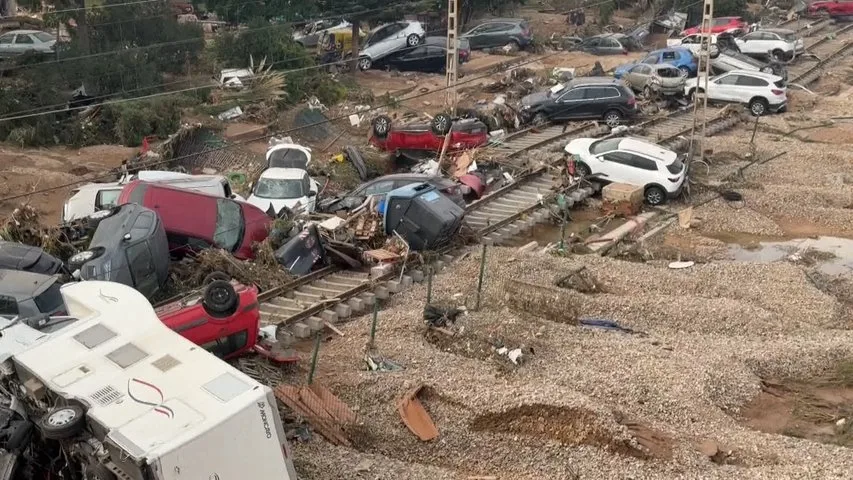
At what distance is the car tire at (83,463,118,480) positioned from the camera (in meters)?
8.16

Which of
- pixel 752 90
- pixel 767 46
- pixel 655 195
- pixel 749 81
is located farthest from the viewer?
pixel 767 46

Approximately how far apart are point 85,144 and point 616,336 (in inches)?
Result: 764

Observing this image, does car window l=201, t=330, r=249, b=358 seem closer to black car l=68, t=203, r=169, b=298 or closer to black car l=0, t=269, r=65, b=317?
black car l=0, t=269, r=65, b=317

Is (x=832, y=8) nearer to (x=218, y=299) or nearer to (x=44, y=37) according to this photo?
(x=44, y=37)

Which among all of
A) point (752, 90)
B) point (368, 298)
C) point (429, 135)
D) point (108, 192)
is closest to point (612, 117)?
point (752, 90)

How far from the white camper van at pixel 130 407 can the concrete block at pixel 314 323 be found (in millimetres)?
4639

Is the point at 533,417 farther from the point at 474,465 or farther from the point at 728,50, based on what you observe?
the point at 728,50

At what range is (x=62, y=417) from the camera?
327 inches

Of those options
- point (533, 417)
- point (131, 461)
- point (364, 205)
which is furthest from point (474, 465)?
point (364, 205)

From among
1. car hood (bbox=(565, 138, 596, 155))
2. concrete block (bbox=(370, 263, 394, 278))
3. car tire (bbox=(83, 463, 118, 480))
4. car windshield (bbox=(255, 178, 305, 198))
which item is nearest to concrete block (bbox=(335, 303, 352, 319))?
concrete block (bbox=(370, 263, 394, 278))

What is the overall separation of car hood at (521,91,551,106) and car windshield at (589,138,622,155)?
5.78m

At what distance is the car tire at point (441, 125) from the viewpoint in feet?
78.8

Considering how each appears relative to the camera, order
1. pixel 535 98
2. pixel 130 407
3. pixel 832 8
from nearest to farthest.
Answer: pixel 130 407, pixel 535 98, pixel 832 8

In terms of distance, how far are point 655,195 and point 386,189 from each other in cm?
698
